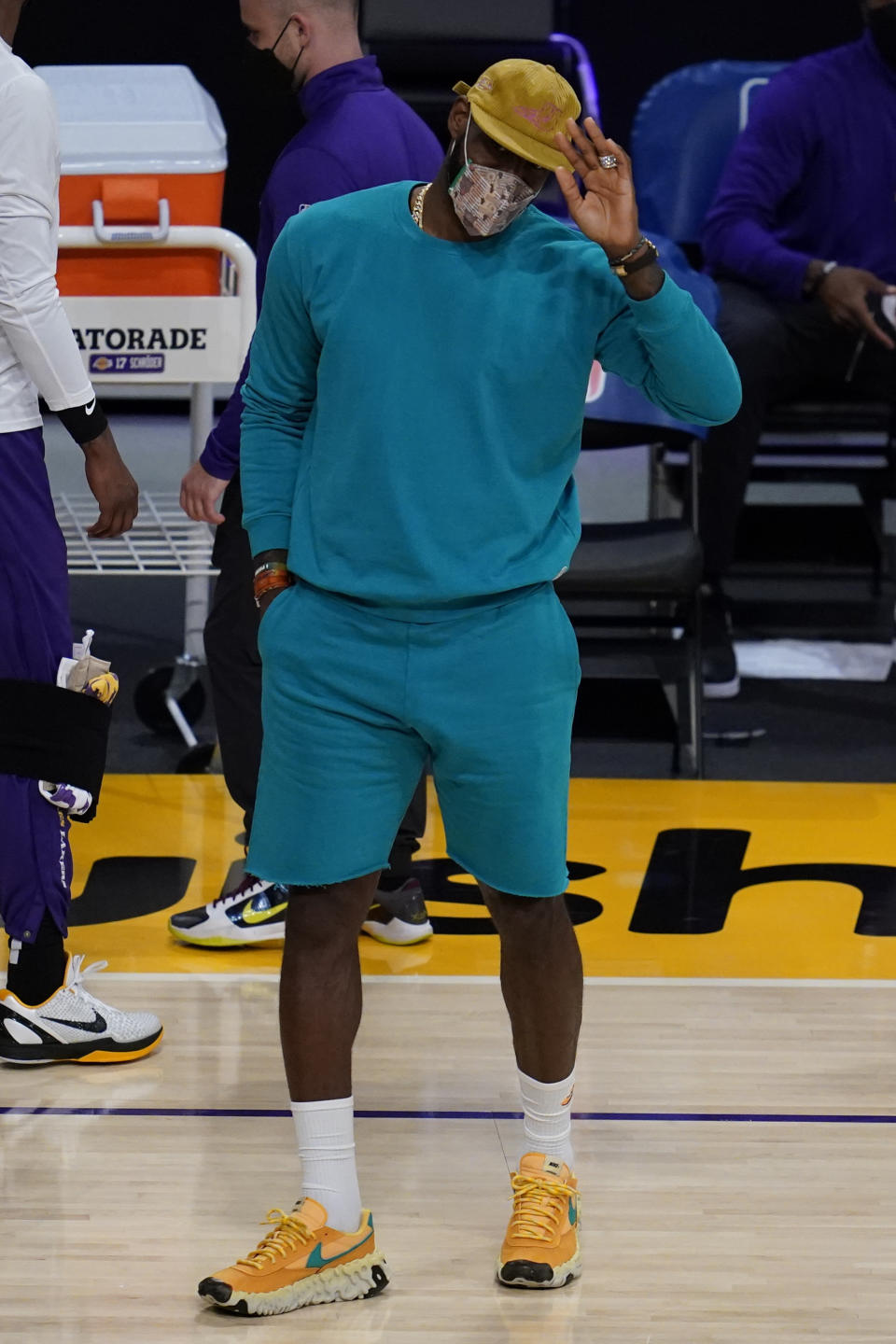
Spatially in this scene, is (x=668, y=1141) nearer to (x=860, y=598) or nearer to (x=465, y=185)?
(x=465, y=185)

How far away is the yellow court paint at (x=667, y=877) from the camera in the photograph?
141 inches

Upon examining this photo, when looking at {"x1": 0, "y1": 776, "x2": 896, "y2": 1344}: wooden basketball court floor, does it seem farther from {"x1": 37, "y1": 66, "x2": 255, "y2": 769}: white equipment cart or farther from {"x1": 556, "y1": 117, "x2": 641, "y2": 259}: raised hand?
{"x1": 556, "y1": 117, "x2": 641, "y2": 259}: raised hand

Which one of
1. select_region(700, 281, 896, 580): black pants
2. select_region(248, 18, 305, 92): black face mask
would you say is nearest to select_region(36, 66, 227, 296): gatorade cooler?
select_region(248, 18, 305, 92): black face mask

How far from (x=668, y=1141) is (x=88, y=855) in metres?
1.75

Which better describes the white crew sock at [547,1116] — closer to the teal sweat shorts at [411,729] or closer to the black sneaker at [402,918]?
the teal sweat shorts at [411,729]

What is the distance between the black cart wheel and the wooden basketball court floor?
2.64 ft

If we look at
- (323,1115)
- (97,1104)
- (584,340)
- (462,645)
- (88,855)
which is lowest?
(88,855)

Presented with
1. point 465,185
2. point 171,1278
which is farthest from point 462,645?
point 171,1278

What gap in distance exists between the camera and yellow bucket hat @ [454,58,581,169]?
2117mm

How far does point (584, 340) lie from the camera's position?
2.24m

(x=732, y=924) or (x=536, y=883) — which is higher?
(x=536, y=883)

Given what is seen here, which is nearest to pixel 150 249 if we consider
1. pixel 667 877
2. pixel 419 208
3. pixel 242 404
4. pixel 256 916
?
pixel 242 404

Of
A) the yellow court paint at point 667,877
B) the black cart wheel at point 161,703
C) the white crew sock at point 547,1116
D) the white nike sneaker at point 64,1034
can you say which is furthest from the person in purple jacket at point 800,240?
the white crew sock at point 547,1116

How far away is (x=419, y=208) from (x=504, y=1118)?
1.42 meters
